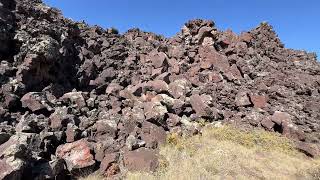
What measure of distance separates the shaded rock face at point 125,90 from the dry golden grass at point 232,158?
2.16 ft

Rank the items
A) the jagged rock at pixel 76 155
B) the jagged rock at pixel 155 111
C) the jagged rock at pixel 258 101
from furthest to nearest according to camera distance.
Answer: the jagged rock at pixel 258 101
the jagged rock at pixel 155 111
the jagged rock at pixel 76 155

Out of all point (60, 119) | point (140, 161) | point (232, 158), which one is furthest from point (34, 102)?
point (232, 158)

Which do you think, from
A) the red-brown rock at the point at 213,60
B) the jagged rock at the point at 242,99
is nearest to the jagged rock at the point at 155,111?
Answer: the jagged rock at the point at 242,99

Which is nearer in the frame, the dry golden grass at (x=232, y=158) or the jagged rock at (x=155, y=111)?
the dry golden grass at (x=232, y=158)

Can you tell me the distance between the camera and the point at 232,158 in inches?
671

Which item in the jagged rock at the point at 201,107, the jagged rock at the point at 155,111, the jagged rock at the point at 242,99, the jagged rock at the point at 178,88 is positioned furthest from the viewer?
the jagged rock at the point at 242,99

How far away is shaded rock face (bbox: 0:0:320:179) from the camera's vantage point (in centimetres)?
1523

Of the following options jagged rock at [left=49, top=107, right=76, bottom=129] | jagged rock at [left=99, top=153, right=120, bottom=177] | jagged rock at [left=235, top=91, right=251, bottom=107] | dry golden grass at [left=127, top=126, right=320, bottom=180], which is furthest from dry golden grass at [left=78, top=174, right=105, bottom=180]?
jagged rock at [left=235, top=91, right=251, bottom=107]

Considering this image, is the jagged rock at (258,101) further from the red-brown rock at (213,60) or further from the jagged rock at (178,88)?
the jagged rock at (178,88)

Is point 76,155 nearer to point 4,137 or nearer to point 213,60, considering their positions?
point 4,137

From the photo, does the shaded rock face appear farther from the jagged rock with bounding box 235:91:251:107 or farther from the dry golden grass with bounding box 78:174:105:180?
the dry golden grass with bounding box 78:174:105:180

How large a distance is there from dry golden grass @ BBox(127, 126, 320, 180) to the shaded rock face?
66 centimetres

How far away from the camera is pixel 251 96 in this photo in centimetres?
2328

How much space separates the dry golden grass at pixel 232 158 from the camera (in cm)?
1527
